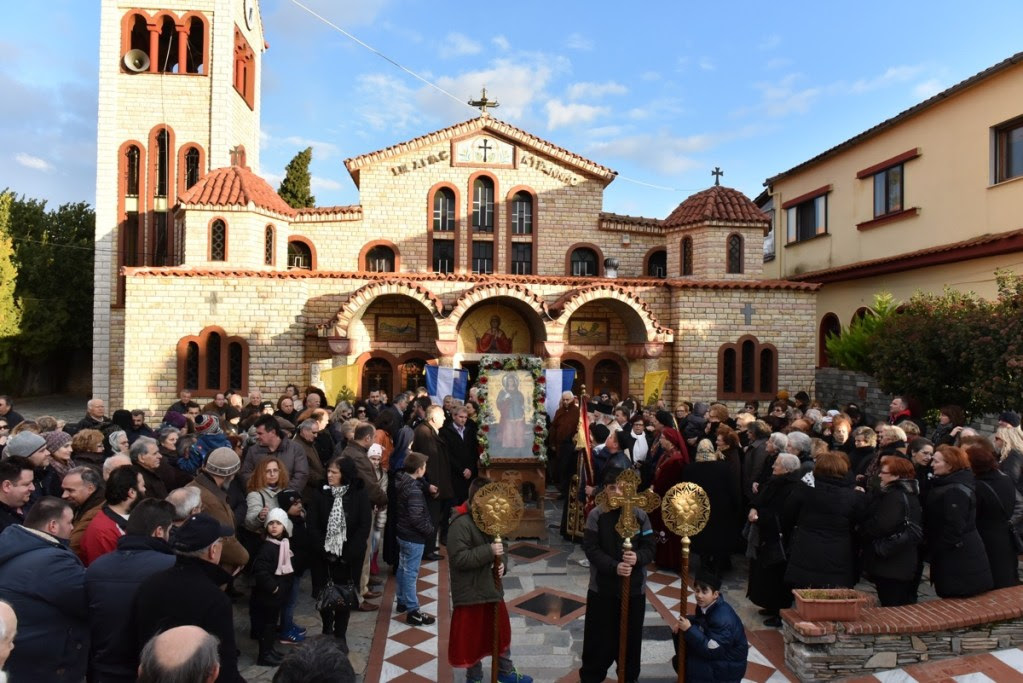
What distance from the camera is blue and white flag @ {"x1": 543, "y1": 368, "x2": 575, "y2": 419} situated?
47.4 feet

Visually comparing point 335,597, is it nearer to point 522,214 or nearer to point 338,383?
point 338,383

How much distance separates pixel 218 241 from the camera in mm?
16969

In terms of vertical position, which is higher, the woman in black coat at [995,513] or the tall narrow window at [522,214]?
the tall narrow window at [522,214]

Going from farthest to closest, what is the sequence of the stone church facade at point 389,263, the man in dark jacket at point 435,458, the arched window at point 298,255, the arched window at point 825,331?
the arched window at point 825,331 < the arched window at point 298,255 < the stone church facade at point 389,263 < the man in dark jacket at point 435,458

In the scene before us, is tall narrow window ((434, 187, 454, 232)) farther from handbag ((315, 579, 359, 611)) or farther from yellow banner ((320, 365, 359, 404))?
handbag ((315, 579, 359, 611))

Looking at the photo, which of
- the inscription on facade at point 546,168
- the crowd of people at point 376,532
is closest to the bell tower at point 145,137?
the inscription on facade at point 546,168

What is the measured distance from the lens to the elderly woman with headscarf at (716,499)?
300 inches

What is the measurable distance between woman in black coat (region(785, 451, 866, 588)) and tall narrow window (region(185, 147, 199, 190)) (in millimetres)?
20959

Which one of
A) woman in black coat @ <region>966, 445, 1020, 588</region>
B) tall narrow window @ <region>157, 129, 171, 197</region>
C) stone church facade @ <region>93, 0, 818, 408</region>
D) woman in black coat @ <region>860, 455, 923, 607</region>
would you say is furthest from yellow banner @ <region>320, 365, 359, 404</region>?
woman in black coat @ <region>966, 445, 1020, 588</region>

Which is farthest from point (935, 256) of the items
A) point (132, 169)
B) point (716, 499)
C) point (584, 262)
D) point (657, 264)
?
point (132, 169)

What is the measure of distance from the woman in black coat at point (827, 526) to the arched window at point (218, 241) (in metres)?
15.4

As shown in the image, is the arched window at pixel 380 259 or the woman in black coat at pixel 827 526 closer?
the woman in black coat at pixel 827 526

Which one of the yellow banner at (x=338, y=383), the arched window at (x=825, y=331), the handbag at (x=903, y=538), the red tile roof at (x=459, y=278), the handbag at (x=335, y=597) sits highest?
the red tile roof at (x=459, y=278)

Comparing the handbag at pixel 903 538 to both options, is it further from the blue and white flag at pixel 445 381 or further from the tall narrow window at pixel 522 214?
the tall narrow window at pixel 522 214
